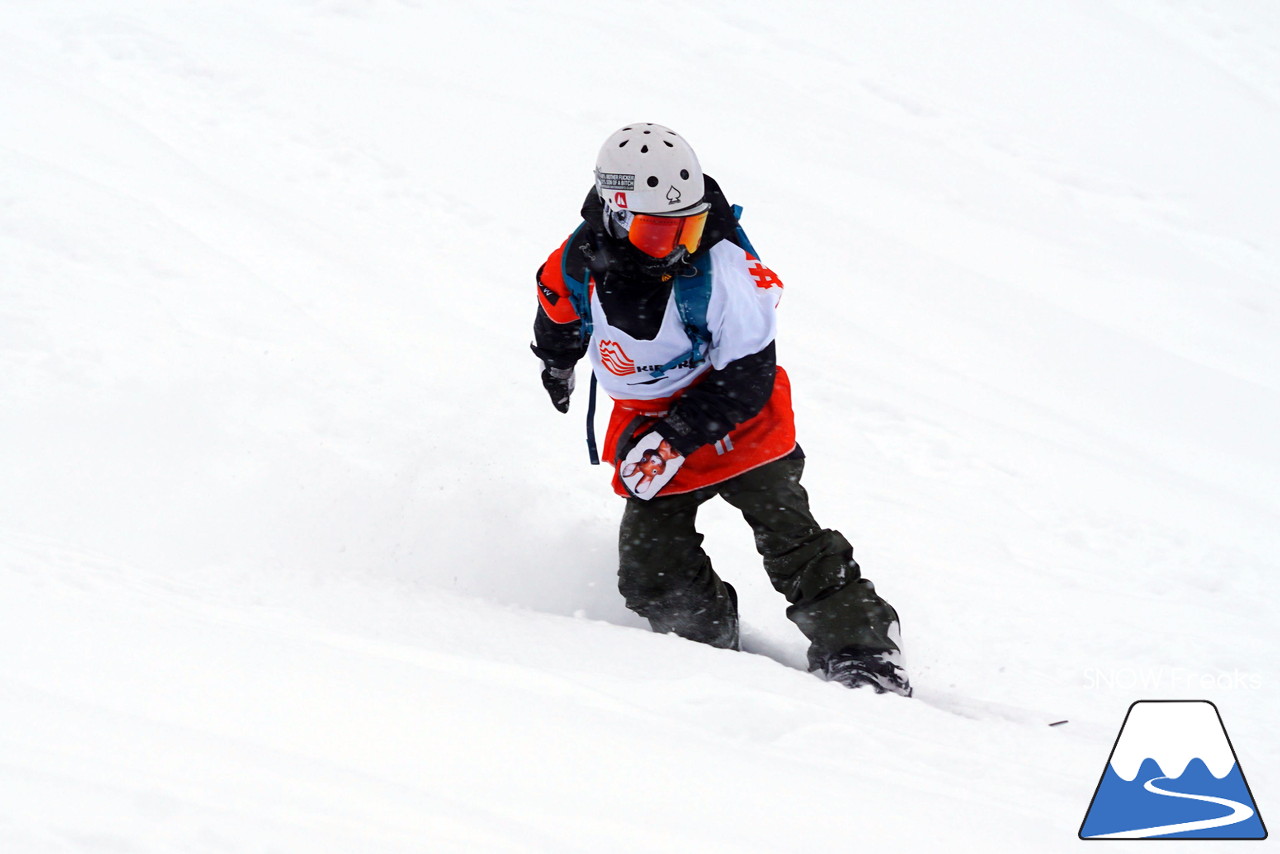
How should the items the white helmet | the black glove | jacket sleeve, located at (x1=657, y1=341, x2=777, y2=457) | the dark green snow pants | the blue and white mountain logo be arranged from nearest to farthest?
the blue and white mountain logo
the white helmet
jacket sleeve, located at (x1=657, y1=341, x2=777, y2=457)
the dark green snow pants
the black glove

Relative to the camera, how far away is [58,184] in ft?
19.1

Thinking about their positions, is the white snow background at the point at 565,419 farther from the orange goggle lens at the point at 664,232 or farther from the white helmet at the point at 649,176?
the white helmet at the point at 649,176

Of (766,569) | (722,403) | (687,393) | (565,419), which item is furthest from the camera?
(565,419)

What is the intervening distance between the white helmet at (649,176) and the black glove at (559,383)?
69 cm

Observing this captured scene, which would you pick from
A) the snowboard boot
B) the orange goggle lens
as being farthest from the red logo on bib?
the snowboard boot

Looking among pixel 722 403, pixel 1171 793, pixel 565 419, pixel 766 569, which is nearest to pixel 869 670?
pixel 766 569

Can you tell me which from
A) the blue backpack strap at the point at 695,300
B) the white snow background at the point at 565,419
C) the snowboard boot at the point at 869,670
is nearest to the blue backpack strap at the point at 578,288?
the blue backpack strap at the point at 695,300

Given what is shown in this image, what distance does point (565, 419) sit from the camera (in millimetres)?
5227

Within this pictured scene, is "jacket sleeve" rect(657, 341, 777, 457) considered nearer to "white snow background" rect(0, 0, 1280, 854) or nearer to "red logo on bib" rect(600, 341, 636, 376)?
"red logo on bib" rect(600, 341, 636, 376)

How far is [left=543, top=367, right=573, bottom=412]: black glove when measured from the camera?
374cm

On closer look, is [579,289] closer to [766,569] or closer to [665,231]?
[665,231]

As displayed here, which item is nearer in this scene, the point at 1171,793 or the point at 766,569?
the point at 1171,793

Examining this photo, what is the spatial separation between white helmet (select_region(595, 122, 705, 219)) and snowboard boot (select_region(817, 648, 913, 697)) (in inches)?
58.0

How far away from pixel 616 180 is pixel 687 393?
70cm
